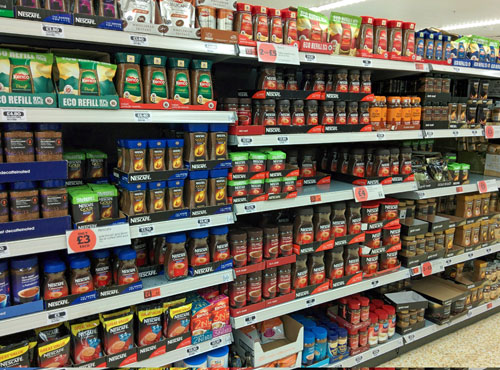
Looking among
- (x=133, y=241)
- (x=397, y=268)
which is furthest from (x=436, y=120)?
(x=133, y=241)

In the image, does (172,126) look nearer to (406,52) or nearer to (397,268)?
(406,52)

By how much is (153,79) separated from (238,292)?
1160 mm

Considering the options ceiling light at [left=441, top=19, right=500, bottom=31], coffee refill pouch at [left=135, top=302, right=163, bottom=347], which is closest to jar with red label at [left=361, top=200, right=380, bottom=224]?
coffee refill pouch at [left=135, top=302, right=163, bottom=347]

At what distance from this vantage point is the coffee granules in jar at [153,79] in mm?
1605

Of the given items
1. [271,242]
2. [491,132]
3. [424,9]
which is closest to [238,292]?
[271,242]

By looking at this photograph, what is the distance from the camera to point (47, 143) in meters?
1.41

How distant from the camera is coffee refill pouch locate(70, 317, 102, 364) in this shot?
1.57 metres

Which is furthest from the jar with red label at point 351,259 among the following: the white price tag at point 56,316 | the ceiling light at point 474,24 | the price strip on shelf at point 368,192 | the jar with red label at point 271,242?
the ceiling light at point 474,24

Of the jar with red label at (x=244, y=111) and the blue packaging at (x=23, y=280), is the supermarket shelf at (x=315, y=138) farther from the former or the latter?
the blue packaging at (x=23, y=280)

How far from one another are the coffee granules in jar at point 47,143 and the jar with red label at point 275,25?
3.71 ft

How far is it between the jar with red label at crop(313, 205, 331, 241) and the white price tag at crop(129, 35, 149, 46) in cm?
132

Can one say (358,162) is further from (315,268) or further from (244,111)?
(244,111)

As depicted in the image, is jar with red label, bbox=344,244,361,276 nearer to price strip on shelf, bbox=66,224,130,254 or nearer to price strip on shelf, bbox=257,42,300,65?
price strip on shelf, bbox=257,42,300,65

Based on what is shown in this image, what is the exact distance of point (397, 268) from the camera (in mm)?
2564
